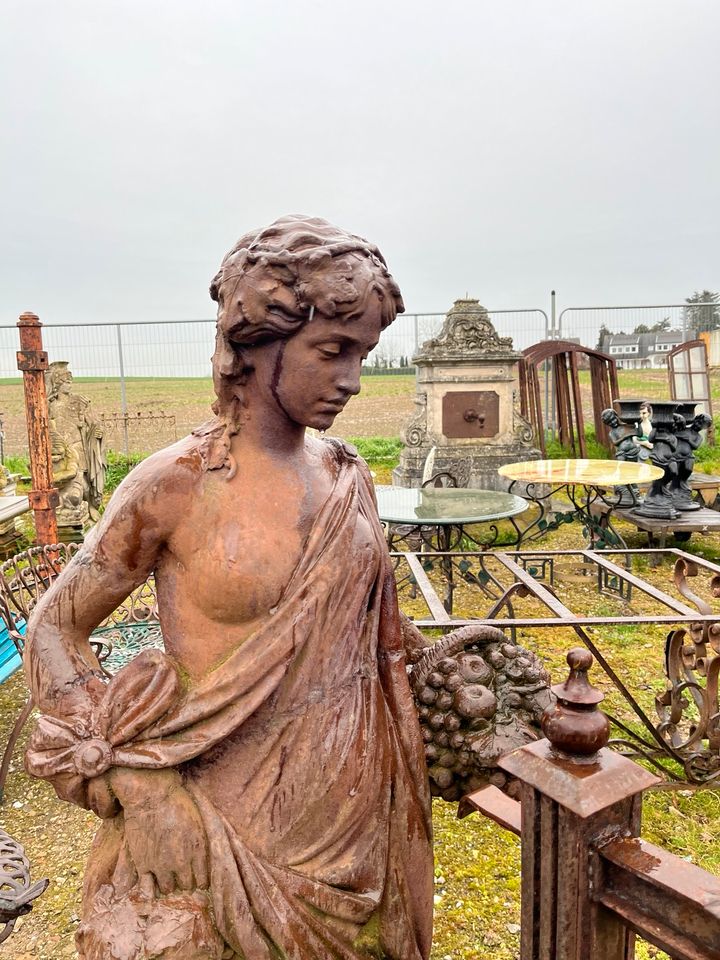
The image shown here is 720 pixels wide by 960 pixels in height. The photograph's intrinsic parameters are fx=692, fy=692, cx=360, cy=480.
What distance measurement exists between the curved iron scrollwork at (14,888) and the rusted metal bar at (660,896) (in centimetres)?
152

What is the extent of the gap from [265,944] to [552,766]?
0.54 metres

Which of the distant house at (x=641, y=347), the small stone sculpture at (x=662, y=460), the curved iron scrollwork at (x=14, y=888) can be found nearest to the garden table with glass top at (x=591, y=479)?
the small stone sculpture at (x=662, y=460)

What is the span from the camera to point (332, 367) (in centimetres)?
112

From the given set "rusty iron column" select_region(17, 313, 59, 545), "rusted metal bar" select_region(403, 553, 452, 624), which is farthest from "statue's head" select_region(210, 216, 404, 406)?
"rusty iron column" select_region(17, 313, 59, 545)

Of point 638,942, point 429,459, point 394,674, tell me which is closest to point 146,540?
point 394,674

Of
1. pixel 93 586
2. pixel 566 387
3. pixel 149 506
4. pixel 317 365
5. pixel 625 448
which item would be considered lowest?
pixel 625 448

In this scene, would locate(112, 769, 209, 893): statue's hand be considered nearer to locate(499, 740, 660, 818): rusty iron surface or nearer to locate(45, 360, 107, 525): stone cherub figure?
locate(499, 740, 660, 818): rusty iron surface

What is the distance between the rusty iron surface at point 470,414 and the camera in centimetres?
935

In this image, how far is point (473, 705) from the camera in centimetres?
139

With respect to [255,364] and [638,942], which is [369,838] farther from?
[638,942]

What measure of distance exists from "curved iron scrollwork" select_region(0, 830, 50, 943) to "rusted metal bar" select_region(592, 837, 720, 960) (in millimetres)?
1524

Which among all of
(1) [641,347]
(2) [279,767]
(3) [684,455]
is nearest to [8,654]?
(2) [279,767]

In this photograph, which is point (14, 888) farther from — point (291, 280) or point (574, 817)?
point (291, 280)

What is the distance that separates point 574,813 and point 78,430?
7.78 m
